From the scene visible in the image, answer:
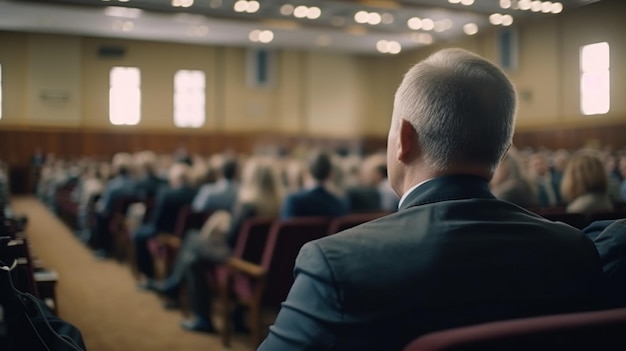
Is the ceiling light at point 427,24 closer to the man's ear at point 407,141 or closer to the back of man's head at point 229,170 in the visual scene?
the back of man's head at point 229,170

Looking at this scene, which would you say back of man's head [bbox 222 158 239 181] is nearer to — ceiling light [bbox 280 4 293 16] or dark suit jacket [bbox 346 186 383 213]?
dark suit jacket [bbox 346 186 383 213]

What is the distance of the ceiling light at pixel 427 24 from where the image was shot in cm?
1653

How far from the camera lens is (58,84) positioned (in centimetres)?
248

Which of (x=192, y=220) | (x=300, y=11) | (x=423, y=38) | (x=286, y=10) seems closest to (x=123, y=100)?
(x=192, y=220)

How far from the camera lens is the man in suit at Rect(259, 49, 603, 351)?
1020mm

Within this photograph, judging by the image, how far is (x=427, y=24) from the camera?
16938 millimetres

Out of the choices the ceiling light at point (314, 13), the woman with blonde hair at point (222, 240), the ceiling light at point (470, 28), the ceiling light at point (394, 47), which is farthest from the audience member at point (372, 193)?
the ceiling light at point (394, 47)

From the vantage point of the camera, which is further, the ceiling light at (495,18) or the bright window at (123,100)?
the ceiling light at (495,18)

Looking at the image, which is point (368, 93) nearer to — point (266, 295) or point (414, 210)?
point (266, 295)

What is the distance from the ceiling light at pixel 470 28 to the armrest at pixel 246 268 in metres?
12.7

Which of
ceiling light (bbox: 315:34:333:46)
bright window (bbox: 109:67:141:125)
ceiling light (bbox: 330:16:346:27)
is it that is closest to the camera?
bright window (bbox: 109:67:141:125)

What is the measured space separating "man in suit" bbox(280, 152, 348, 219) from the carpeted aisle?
3.49ft

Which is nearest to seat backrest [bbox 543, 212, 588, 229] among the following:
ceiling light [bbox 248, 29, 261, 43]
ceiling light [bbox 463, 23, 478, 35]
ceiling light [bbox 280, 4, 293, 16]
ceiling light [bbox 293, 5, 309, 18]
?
ceiling light [bbox 280, 4, 293, 16]

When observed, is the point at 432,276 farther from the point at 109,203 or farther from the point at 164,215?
the point at 109,203
